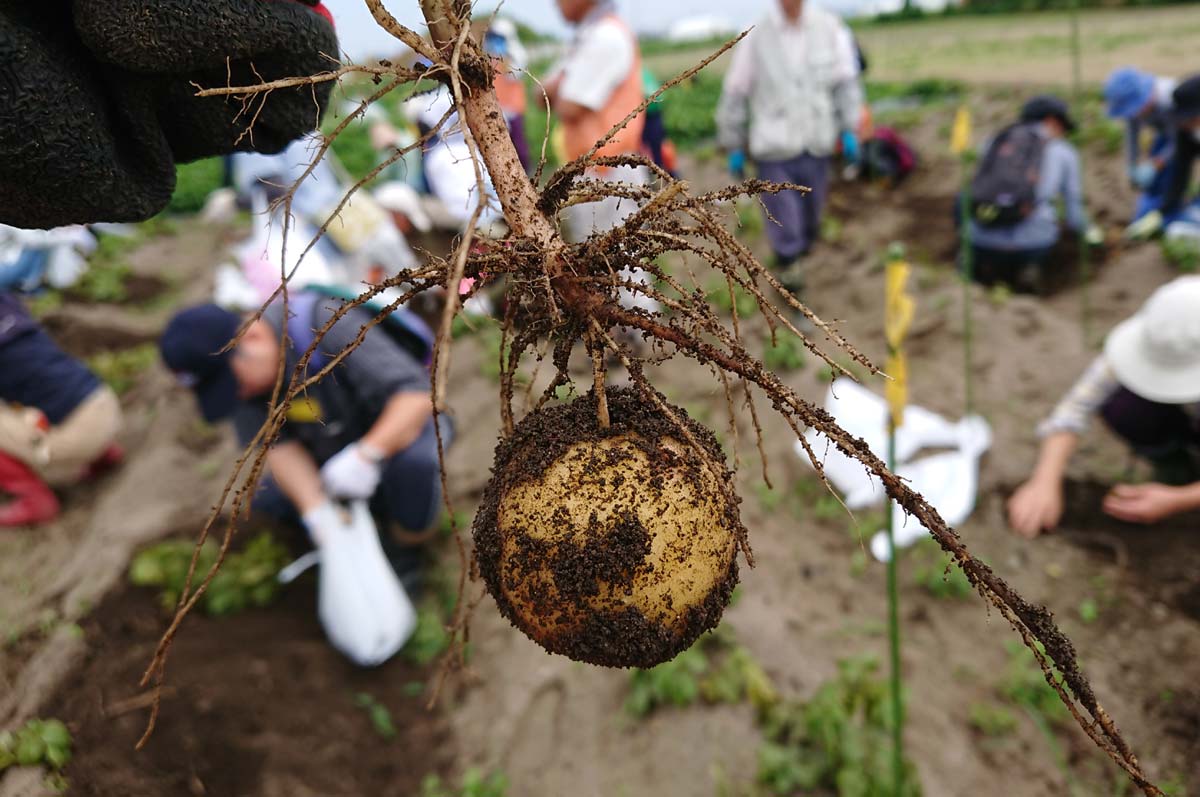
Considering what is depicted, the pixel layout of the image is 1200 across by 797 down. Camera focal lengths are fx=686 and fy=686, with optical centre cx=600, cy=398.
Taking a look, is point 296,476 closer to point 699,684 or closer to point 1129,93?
point 699,684

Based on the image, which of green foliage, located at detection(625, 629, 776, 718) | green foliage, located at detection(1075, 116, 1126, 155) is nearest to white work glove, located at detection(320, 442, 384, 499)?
green foliage, located at detection(625, 629, 776, 718)

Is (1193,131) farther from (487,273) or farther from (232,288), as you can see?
(232,288)

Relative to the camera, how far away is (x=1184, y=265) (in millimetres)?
4910

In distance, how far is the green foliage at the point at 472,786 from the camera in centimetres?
246

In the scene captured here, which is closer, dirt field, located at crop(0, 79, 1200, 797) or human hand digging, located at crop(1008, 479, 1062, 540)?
dirt field, located at crop(0, 79, 1200, 797)

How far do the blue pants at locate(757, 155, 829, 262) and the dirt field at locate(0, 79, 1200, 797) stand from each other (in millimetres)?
1389

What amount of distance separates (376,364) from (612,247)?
2.06m

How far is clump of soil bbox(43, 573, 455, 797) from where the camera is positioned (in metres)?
2.37

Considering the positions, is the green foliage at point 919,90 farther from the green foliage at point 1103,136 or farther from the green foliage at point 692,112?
the green foliage at point 1103,136

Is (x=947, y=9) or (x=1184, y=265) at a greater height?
(x=1184, y=265)

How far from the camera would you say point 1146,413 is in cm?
312

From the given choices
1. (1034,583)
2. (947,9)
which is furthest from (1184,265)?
(947,9)

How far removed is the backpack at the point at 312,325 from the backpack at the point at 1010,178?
4.51 m

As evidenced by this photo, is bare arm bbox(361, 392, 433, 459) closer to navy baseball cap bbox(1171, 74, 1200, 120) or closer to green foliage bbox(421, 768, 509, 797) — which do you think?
green foliage bbox(421, 768, 509, 797)
